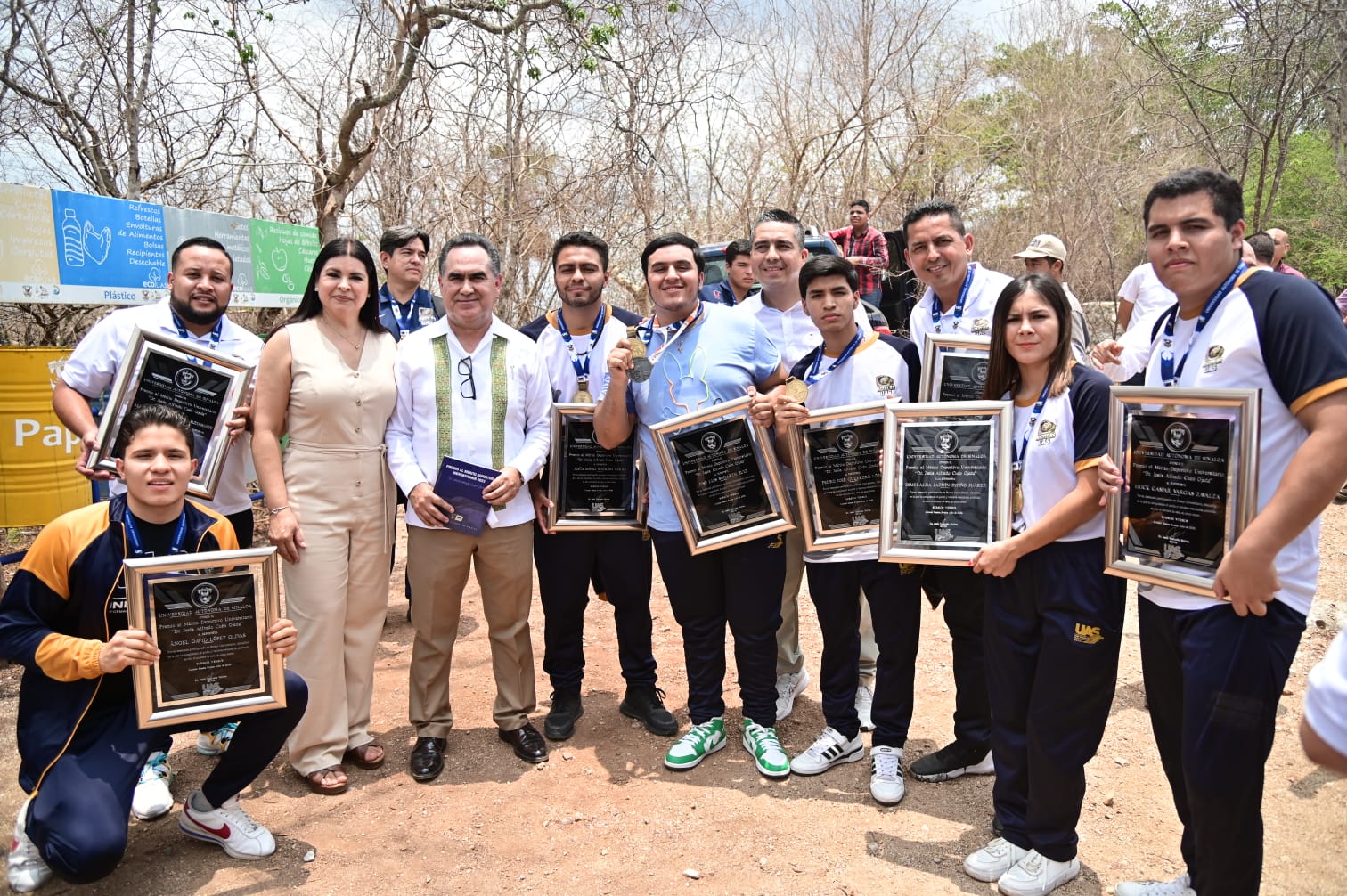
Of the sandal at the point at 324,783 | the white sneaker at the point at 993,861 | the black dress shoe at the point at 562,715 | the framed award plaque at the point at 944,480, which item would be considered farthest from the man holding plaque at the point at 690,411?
the sandal at the point at 324,783

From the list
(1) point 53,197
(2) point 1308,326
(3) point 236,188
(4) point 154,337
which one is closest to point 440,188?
(3) point 236,188

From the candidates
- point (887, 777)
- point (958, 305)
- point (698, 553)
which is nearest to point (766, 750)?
point (887, 777)

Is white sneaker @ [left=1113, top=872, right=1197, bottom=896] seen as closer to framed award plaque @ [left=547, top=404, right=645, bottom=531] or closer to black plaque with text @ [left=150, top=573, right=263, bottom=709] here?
framed award plaque @ [left=547, top=404, right=645, bottom=531]

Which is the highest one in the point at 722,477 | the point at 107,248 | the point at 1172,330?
the point at 107,248

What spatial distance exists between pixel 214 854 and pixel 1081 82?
1832 centimetres

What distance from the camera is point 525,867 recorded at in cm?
362

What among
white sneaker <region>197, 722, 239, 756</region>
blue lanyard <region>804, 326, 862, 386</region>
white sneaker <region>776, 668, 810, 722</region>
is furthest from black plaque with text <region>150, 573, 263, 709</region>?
white sneaker <region>776, 668, 810, 722</region>

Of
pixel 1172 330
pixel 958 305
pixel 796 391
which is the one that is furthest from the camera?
pixel 958 305

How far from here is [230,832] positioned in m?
3.66

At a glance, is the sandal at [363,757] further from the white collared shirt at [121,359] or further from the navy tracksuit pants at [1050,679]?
the navy tracksuit pants at [1050,679]

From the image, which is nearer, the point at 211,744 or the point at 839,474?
the point at 839,474

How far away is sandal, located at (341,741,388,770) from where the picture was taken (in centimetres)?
443

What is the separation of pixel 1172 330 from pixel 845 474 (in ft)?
4.53

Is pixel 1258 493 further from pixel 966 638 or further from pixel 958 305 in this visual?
pixel 958 305
